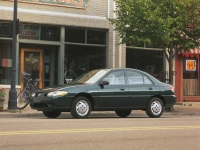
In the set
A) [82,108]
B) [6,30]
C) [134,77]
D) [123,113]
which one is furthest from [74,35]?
[82,108]

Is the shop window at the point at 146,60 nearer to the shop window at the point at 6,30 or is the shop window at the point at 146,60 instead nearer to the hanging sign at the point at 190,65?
the hanging sign at the point at 190,65

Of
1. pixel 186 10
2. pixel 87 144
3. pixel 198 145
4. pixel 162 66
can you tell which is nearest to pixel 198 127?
pixel 198 145

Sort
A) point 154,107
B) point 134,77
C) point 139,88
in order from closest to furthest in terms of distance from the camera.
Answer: point 139,88, point 134,77, point 154,107

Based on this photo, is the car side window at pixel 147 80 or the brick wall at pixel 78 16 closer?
the car side window at pixel 147 80

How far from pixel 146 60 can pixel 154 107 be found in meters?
8.23

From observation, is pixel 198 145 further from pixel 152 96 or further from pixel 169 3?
pixel 169 3

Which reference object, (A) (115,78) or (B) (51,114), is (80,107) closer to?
(B) (51,114)

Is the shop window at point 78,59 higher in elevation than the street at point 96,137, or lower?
→ higher

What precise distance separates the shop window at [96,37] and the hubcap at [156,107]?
286 inches

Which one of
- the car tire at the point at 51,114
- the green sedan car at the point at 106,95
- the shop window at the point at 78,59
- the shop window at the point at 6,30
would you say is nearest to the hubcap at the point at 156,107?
the green sedan car at the point at 106,95

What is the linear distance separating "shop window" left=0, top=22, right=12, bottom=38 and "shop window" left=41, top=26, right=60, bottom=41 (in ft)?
4.92

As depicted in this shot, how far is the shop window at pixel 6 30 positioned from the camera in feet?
62.7

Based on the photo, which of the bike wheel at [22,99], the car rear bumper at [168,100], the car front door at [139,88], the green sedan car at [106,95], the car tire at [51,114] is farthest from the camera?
the bike wheel at [22,99]

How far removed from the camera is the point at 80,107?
13422 millimetres
